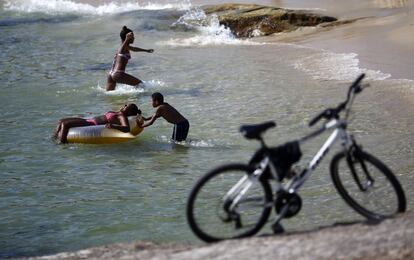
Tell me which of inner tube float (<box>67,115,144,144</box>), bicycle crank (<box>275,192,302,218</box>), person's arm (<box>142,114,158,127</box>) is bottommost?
inner tube float (<box>67,115,144,144</box>)

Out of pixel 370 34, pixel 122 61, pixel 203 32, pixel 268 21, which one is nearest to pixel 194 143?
pixel 122 61

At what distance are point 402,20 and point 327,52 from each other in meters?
3.49

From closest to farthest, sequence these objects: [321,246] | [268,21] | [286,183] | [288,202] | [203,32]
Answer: [321,246]
[288,202]
[286,183]
[268,21]
[203,32]

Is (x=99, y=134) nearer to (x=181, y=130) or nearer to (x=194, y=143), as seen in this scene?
(x=181, y=130)

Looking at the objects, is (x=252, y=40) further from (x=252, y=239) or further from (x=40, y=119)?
(x=252, y=239)

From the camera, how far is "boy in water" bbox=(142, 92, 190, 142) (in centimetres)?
1167

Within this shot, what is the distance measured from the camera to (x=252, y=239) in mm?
5691

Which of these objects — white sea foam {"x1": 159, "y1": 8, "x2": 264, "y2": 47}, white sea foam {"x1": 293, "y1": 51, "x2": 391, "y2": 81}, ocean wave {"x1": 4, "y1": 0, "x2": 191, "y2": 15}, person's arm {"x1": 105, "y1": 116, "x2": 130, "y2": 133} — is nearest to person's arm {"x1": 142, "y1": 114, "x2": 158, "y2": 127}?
person's arm {"x1": 105, "y1": 116, "x2": 130, "y2": 133}

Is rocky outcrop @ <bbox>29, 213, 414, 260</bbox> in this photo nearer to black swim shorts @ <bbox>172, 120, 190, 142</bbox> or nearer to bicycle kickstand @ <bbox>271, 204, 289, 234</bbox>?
bicycle kickstand @ <bbox>271, 204, 289, 234</bbox>

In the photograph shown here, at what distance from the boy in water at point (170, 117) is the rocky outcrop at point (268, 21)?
11836mm

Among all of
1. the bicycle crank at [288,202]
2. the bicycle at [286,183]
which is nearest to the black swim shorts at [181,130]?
the bicycle at [286,183]

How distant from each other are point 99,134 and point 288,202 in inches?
263

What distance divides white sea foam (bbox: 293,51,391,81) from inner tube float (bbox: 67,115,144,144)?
6.03 m

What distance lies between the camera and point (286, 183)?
599 cm
